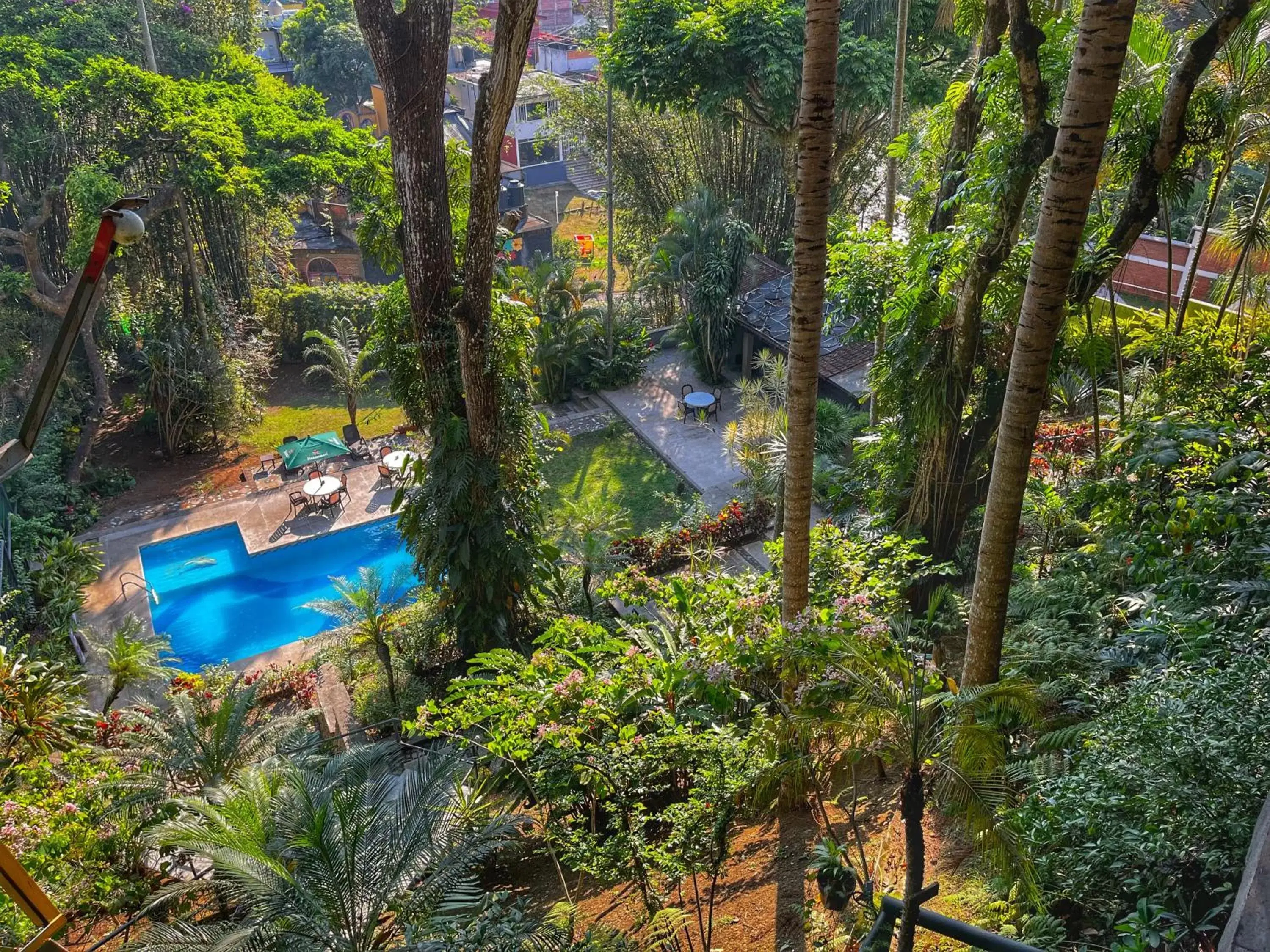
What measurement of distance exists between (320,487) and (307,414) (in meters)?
4.10

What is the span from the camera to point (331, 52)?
31328mm

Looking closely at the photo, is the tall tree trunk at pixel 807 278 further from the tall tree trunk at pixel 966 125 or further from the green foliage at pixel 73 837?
the green foliage at pixel 73 837

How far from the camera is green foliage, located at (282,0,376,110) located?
30.8m

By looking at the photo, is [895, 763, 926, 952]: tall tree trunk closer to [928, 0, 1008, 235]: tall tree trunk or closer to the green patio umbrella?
[928, 0, 1008, 235]: tall tree trunk

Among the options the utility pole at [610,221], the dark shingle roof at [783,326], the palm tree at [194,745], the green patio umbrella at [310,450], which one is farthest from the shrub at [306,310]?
the palm tree at [194,745]

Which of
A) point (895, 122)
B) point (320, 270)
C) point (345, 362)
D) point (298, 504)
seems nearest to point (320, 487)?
point (298, 504)

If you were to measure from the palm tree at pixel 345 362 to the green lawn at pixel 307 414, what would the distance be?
0.31m

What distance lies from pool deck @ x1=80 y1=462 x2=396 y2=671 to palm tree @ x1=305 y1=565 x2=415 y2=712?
1951 millimetres

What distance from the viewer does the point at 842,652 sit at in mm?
4941

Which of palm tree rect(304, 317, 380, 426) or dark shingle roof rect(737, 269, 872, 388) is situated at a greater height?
dark shingle roof rect(737, 269, 872, 388)

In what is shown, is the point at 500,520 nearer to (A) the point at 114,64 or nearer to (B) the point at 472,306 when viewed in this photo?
(B) the point at 472,306

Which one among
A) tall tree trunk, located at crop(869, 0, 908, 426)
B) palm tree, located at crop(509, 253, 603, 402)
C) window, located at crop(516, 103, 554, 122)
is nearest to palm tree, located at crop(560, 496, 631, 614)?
tall tree trunk, located at crop(869, 0, 908, 426)

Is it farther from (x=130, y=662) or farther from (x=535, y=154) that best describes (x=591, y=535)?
(x=535, y=154)

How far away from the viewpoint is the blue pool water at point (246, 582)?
42.0 ft
